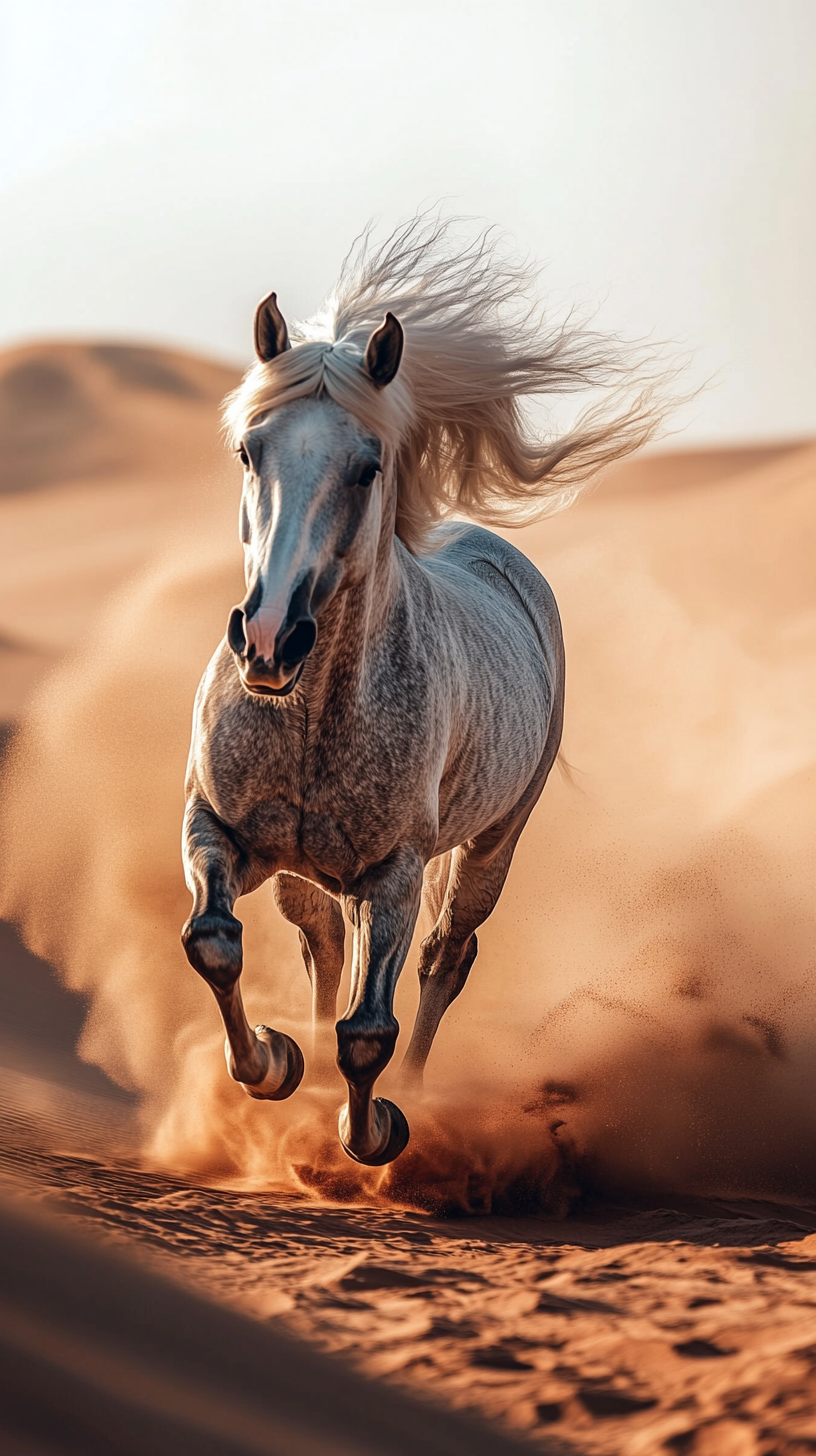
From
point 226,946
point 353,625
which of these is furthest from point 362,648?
point 226,946

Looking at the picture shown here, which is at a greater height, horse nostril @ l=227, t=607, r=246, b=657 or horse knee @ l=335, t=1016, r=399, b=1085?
horse nostril @ l=227, t=607, r=246, b=657

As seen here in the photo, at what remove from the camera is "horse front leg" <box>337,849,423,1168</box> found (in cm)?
314

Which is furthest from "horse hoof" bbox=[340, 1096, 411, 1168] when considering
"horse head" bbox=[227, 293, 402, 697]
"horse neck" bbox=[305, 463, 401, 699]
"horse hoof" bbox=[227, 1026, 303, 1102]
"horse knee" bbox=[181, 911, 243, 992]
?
"horse head" bbox=[227, 293, 402, 697]

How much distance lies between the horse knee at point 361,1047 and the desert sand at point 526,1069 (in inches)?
17.6

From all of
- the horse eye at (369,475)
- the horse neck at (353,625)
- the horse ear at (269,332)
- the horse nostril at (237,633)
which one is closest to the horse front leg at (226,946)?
the horse neck at (353,625)

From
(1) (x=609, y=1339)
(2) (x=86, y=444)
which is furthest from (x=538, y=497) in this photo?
(2) (x=86, y=444)

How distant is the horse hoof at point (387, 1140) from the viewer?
10.9 feet

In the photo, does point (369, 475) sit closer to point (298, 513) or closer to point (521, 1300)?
point (298, 513)

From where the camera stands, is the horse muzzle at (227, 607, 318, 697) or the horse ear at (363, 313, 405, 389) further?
the horse ear at (363, 313, 405, 389)

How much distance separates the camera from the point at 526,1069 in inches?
210

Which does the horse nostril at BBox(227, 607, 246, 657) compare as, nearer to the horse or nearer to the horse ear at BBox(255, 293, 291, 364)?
the horse

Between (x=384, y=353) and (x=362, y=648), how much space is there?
0.77m

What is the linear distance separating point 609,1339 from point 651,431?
342 centimetres

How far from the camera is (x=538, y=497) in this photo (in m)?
4.68
